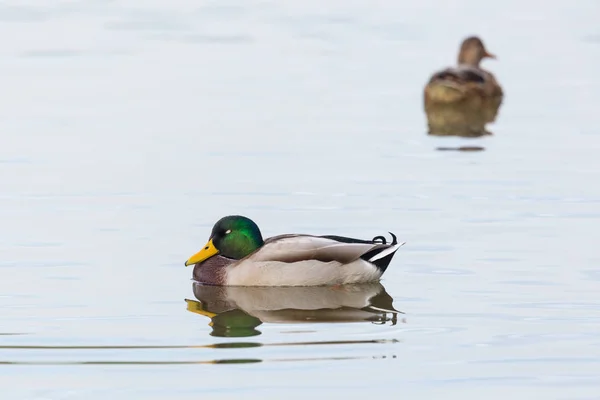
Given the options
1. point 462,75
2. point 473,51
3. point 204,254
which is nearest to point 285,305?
point 204,254

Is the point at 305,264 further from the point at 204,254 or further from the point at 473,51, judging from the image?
the point at 473,51

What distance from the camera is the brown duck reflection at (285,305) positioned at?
10.9 metres

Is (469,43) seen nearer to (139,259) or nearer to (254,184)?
(254,184)

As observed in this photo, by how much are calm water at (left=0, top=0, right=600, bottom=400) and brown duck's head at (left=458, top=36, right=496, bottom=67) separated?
2.07 ft

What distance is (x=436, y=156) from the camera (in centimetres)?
1733

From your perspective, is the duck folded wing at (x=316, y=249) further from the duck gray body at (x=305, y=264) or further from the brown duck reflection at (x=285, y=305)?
the brown duck reflection at (x=285, y=305)

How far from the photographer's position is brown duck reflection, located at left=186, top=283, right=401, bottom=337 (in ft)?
35.9

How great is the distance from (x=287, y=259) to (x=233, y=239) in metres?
0.53

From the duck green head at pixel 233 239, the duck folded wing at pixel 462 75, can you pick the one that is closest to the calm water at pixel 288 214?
the duck green head at pixel 233 239

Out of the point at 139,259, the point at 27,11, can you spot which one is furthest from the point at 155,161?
the point at 27,11

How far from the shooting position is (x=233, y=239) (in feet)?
40.7

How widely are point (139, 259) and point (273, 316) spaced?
1.75 meters

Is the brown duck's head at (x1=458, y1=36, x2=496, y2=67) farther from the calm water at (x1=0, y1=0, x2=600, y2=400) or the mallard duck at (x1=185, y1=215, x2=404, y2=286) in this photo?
the mallard duck at (x1=185, y1=215, x2=404, y2=286)

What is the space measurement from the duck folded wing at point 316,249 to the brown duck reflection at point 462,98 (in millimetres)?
8332
